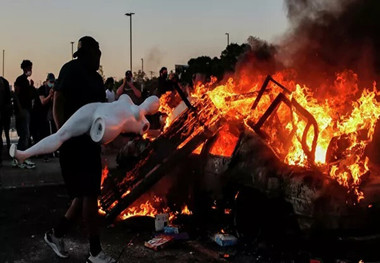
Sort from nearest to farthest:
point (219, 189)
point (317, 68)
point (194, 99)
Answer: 1. point (219, 189)
2. point (194, 99)
3. point (317, 68)

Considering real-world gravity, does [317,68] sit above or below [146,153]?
above

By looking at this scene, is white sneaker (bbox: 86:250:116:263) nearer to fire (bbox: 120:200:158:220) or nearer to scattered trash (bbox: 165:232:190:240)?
scattered trash (bbox: 165:232:190:240)

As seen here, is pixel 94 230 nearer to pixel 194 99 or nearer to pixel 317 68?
pixel 194 99

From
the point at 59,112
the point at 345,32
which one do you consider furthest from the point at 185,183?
the point at 345,32

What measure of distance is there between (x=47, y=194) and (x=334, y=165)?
16.8 feet

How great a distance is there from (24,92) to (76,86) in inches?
265

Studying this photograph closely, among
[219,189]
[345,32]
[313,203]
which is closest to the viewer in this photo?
[313,203]

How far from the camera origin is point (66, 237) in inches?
223

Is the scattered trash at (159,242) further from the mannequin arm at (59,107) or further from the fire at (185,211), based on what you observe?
the mannequin arm at (59,107)

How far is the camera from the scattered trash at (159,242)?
5200mm

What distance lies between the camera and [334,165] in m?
4.65

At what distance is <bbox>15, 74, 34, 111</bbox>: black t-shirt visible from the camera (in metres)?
10.9

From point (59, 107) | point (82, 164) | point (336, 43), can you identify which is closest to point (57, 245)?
point (82, 164)

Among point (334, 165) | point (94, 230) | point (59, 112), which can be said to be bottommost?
point (94, 230)
